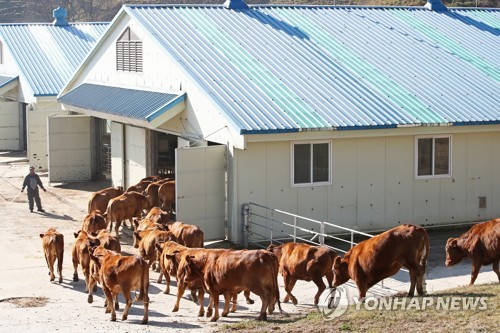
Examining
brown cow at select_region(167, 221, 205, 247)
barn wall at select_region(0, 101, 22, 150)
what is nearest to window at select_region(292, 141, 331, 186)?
brown cow at select_region(167, 221, 205, 247)

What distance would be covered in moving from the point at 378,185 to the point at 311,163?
1934mm

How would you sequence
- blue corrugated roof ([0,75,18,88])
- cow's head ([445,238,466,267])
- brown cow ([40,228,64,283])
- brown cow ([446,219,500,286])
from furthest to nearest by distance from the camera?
blue corrugated roof ([0,75,18,88]) → brown cow ([40,228,64,283]) → cow's head ([445,238,466,267]) → brown cow ([446,219,500,286])

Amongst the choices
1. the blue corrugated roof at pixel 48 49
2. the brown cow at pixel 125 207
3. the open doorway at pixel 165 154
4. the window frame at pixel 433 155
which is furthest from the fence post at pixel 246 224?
the blue corrugated roof at pixel 48 49

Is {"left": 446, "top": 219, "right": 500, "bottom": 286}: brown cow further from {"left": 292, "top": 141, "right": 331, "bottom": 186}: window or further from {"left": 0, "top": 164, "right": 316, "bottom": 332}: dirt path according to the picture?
{"left": 292, "top": 141, "right": 331, "bottom": 186}: window

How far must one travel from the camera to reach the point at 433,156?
24.7 metres

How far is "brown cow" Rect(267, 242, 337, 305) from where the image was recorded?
16844mm

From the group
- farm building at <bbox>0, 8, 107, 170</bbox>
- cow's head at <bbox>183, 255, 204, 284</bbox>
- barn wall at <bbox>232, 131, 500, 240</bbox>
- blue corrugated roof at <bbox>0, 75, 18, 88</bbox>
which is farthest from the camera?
blue corrugated roof at <bbox>0, 75, 18, 88</bbox>

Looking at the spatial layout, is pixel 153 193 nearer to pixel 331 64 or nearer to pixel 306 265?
pixel 331 64

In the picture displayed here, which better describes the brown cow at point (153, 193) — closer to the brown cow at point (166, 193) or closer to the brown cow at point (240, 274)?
the brown cow at point (166, 193)

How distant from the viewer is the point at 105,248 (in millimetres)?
18453

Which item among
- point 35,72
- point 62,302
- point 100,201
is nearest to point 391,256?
point 62,302

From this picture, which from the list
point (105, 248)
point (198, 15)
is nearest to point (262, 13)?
point (198, 15)

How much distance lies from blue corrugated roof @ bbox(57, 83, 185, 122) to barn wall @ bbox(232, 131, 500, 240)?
3344 millimetres

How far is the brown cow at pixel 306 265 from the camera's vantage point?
16844 millimetres
